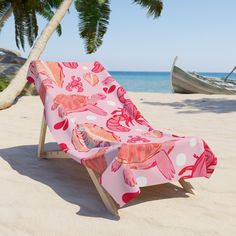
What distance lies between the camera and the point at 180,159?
10.7 ft

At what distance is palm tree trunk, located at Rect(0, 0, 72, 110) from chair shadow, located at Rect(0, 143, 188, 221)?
13.5ft

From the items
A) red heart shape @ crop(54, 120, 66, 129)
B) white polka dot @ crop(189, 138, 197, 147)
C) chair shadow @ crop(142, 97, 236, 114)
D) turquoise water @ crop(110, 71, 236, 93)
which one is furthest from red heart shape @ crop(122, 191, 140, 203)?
turquoise water @ crop(110, 71, 236, 93)

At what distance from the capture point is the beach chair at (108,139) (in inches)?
119

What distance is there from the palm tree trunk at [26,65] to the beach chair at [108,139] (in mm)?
4355

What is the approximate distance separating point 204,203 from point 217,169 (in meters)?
0.97

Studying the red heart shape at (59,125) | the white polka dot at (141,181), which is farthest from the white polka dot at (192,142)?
Answer: the red heart shape at (59,125)

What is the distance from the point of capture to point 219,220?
2936mm

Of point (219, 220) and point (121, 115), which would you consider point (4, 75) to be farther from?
point (219, 220)

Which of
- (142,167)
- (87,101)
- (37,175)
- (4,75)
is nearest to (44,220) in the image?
(142,167)

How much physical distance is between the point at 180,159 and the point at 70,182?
108 cm

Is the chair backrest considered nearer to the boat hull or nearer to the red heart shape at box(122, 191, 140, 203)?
the red heart shape at box(122, 191, 140, 203)

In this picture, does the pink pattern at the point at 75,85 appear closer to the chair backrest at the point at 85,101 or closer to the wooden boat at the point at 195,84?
the chair backrest at the point at 85,101

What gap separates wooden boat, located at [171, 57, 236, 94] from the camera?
13.8m

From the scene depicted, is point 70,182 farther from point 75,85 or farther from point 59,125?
point 75,85
